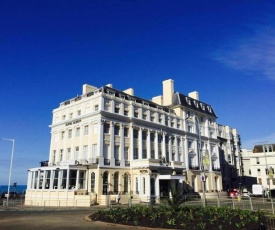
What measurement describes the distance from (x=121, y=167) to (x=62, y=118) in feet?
55.4

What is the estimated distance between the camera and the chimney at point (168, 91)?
208ft

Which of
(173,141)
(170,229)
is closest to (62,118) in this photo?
(173,141)

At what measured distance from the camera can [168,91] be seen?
64.1 metres

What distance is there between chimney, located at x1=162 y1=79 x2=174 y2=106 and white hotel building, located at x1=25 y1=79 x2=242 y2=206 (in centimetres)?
304

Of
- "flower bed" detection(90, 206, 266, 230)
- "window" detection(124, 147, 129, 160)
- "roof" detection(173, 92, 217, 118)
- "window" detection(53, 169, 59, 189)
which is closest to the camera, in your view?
"flower bed" detection(90, 206, 266, 230)

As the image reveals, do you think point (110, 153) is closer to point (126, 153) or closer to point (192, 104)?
point (126, 153)

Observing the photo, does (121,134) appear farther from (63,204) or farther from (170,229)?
(170,229)

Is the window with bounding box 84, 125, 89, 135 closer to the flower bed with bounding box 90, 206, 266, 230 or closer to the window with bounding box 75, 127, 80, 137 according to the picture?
the window with bounding box 75, 127, 80, 137

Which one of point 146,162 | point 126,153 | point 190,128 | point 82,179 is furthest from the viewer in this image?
point 190,128

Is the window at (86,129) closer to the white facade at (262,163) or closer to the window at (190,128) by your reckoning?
the window at (190,128)

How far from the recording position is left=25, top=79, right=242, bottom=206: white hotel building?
41.8m

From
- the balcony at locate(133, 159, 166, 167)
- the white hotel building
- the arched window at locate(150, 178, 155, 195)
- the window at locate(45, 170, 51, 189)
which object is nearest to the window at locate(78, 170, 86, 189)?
the white hotel building

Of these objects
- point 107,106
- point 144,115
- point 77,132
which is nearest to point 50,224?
point 107,106

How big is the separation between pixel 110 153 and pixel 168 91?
1006 inches
